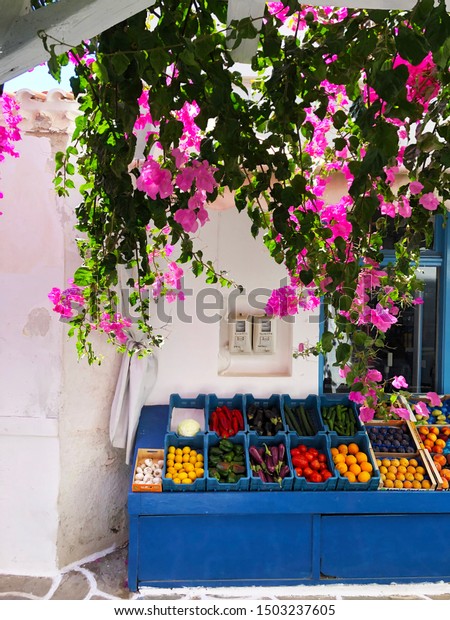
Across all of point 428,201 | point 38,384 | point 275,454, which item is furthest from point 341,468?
point 428,201

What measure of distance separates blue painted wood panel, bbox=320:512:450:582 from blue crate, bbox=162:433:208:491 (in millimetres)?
984

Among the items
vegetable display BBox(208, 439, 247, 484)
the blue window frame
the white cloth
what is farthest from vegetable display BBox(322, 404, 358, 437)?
the white cloth

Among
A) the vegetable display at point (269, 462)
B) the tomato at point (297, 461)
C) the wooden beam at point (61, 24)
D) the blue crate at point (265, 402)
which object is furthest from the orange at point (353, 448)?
the wooden beam at point (61, 24)

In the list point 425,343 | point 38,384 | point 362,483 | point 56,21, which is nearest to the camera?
point 56,21

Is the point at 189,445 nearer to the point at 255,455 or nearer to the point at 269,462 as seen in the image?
the point at 255,455

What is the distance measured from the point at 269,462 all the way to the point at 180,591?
3.83 feet

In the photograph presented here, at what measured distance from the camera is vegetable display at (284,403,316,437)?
4.56m

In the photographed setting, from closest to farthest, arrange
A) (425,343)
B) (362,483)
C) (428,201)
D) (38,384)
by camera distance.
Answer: (428,201) → (362,483) → (38,384) → (425,343)

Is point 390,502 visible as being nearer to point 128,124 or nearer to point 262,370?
point 262,370

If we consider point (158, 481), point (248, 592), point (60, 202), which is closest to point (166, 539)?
point (158, 481)

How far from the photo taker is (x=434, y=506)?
13.5 ft

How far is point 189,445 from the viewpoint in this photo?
14.5ft
